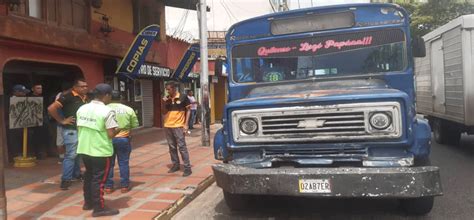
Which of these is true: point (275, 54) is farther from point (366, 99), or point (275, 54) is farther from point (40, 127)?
point (40, 127)

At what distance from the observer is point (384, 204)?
6.43 metres

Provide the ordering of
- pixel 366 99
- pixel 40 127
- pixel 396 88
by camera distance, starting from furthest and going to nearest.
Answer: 1. pixel 40 127
2. pixel 396 88
3. pixel 366 99

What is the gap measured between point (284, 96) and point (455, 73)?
17.2 ft

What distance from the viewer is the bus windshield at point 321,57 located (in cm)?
611

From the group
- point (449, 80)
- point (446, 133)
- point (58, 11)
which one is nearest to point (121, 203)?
point (58, 11)

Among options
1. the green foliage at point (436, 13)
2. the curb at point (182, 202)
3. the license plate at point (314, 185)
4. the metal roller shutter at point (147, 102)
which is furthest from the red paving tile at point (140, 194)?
the green foliage at point (436, 13)

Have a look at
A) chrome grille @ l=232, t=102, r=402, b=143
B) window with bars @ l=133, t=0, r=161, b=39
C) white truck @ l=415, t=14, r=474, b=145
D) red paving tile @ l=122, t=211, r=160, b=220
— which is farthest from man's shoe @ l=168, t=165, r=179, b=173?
window with bars @ l=133, t=0, r=161, b=39

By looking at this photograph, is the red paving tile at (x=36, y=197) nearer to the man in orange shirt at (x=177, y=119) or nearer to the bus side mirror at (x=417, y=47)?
the man in orange shirt at (x=177, y=119)

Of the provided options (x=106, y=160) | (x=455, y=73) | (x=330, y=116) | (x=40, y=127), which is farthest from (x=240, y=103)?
(x=40, y=127)

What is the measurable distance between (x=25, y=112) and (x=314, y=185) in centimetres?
666

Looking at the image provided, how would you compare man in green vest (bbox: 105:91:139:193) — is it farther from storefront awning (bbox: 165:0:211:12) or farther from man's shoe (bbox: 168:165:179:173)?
storefront awning (bbox: 165:0:211:12)

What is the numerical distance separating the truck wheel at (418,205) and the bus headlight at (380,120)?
3.71 ft

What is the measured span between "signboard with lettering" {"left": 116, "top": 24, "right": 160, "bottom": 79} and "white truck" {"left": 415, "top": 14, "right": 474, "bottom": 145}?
21.6ft

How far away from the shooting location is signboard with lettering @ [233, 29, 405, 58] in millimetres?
6121
